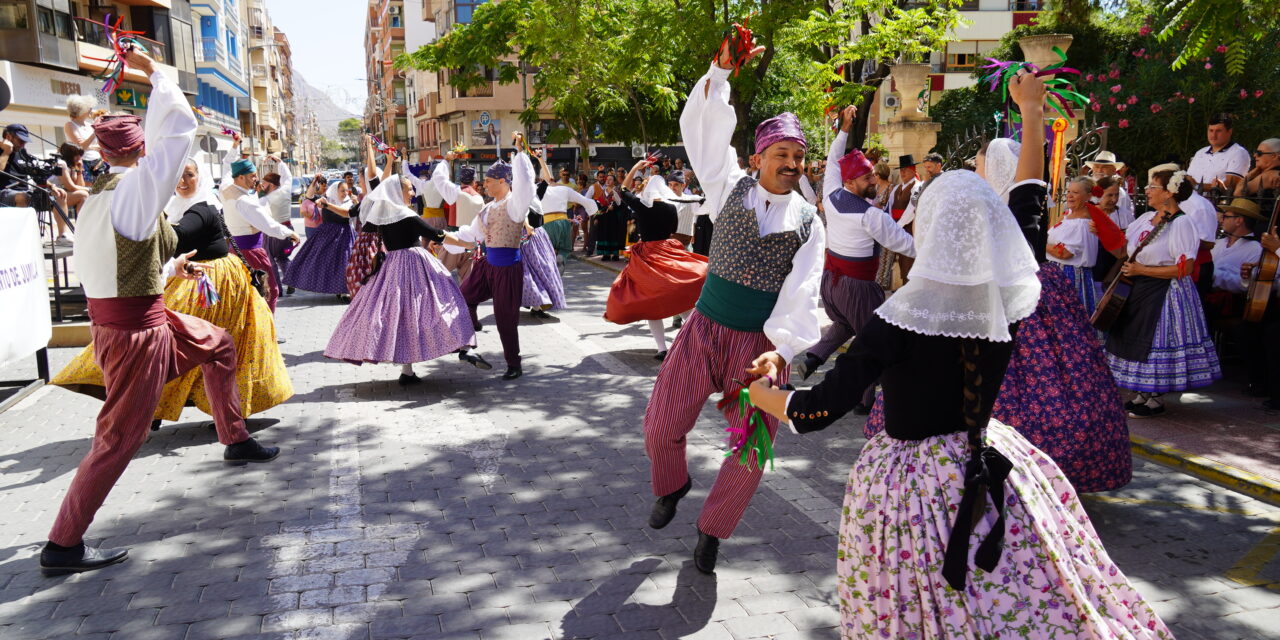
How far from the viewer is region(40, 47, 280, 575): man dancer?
4.35m

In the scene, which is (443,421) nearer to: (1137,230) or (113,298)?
(113,298)

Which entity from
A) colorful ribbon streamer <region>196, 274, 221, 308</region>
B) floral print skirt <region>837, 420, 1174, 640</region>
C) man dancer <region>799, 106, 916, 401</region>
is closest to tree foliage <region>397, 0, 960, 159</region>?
man dancer <region>799, 106, 916, 401</region>

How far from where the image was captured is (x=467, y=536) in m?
4.77

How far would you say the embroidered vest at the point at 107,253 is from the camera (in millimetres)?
4445

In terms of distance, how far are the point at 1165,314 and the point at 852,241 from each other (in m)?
2.37

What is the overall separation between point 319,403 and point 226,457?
1.62 meters

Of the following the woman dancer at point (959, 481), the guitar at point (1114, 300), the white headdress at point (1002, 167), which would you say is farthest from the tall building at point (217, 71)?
the woman dancer at point (959, 481)

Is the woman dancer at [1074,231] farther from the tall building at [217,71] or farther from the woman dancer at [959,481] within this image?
the tall building at [217,71]

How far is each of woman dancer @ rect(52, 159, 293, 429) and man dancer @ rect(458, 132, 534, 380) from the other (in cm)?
219

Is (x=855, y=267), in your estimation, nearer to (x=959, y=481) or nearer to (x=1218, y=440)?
(x=1218, y=440)

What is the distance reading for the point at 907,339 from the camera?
8.78 feet

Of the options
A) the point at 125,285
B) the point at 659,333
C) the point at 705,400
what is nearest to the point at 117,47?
the point at 125,285

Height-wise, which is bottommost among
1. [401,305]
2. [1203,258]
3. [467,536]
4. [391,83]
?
[467,536]

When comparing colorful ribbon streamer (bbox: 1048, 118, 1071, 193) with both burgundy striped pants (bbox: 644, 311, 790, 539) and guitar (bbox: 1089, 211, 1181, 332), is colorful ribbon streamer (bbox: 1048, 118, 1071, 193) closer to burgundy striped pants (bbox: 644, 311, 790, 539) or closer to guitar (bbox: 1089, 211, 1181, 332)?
burgundy striped pants (bbox: 644, 311, 790, 539)
